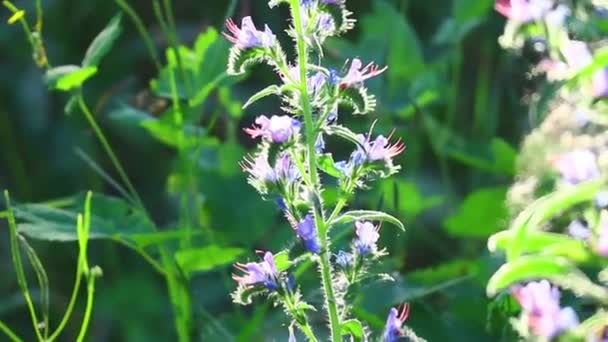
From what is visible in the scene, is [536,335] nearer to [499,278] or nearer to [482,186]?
[499,278]

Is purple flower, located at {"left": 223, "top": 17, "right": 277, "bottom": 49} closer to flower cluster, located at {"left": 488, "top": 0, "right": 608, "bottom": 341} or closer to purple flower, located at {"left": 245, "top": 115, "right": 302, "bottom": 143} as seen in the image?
purple flower, located at {"left": 245, "top": 115, "right": 302, "bottom": 143}

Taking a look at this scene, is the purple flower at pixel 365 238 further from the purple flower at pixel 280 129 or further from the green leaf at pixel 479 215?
the green leaf at pixel 479 215

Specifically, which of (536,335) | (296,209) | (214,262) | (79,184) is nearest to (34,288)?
(79,184)

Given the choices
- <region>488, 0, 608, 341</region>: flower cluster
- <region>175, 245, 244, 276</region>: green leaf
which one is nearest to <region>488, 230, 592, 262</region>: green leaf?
<region>488, 0, 608, 341</region>: flower cluster

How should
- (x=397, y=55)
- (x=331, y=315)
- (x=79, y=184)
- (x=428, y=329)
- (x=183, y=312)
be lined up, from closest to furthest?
(x=331, y=315) → (x=428, y=329) → (x=183, y=312) → (x=397, y=55) → (x=79, y=184)

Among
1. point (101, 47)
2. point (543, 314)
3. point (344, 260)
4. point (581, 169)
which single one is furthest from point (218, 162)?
point (543, 314)

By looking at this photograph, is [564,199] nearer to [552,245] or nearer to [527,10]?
[552,245]

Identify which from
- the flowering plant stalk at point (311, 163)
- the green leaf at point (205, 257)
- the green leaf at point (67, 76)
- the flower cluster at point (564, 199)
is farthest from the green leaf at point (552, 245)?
the green leaf at point (67, 76)
